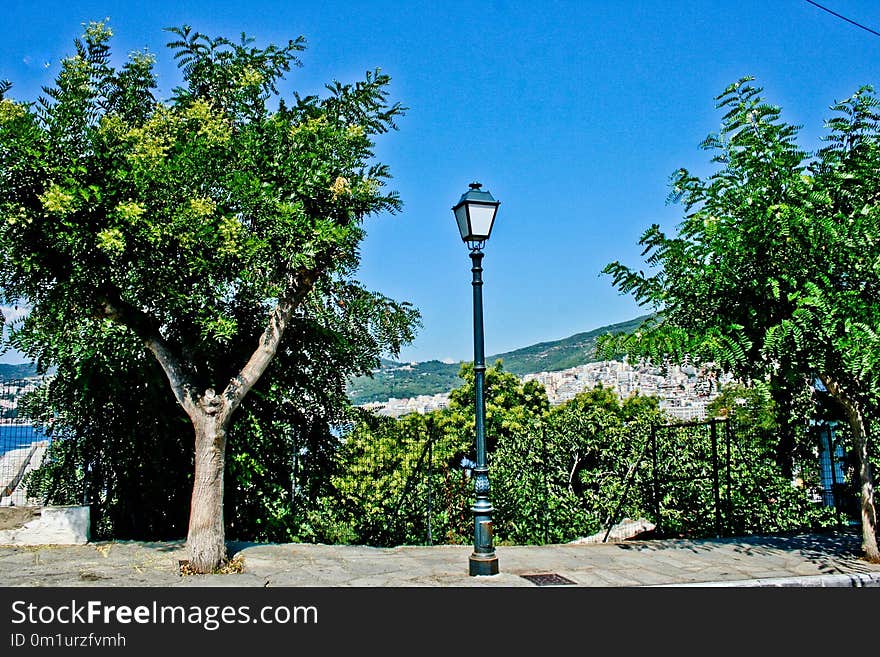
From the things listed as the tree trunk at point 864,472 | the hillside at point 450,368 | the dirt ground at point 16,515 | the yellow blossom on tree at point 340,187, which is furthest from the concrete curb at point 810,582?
the dirt ground at point 16,515

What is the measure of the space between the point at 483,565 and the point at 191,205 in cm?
479

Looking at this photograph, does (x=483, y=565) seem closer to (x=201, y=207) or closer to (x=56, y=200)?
(x=201, y=207)

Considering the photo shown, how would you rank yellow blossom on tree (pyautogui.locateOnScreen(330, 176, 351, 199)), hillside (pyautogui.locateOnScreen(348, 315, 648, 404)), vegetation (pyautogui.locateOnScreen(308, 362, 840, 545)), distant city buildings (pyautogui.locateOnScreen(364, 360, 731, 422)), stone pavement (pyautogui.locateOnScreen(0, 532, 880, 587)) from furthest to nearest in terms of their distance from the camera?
hillside (pyautogui.locateOnScreen(348, 315, 648, 404)) < vegetation (pyautogui.locateOnScreen(308, 362, 840, 545)) < distant city buildings (pyautogui.locateOnScreen(364, 360, 731, 422)) < yellow blossom on tree (pyautogui.locateOnScreen(330, 176, 351, 199)) < stone pavement (pyautogui.locateOnScreen(0, 532, 880, 587))

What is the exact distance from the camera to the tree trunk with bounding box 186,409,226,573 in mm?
7172

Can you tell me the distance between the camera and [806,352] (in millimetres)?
7504

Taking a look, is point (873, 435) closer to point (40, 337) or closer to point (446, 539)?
point (446, 539)

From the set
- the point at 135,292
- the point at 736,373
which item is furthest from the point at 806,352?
the point at 135,292

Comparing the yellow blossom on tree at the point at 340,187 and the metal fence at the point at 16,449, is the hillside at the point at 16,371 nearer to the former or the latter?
the metal fence at the point at 16,449

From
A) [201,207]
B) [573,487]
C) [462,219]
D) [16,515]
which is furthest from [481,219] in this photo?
[16,515]

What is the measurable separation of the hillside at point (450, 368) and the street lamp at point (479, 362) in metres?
1.59

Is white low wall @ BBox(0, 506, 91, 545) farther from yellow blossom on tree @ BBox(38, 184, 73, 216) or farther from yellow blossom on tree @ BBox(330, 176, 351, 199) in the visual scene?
yellow blossom on tree @ BBox(330, 176, 351, 199)

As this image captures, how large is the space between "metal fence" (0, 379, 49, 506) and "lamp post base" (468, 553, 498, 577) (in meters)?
6.27

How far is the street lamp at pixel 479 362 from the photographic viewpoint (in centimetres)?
718

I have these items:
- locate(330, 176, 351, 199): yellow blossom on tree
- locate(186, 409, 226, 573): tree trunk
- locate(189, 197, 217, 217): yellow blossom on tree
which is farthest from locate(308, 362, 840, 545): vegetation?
locate(189, 197, 217, 217): yellow blossom on tree
